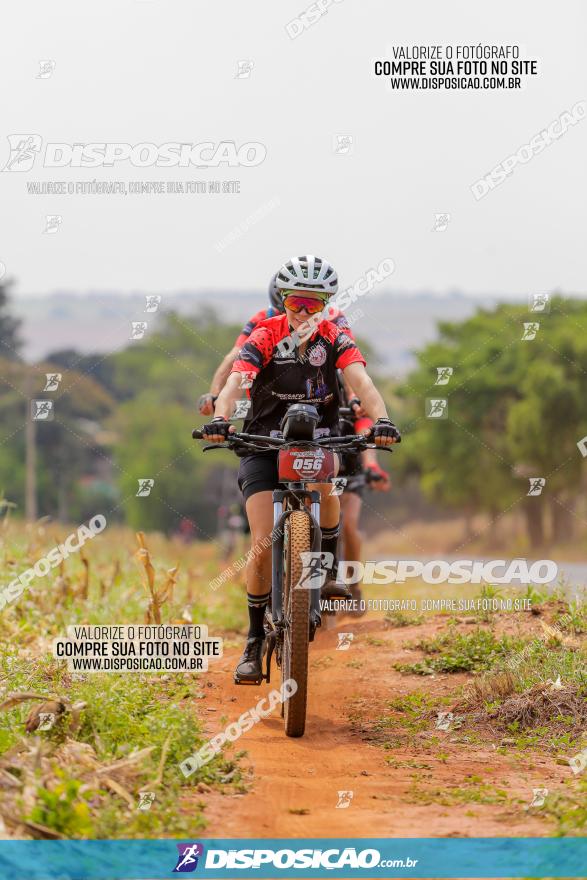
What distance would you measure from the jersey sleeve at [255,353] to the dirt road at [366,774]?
200 cm

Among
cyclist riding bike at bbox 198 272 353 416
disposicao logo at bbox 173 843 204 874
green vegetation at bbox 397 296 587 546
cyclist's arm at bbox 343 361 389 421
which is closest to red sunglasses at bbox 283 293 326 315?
cyclist's arm at bbox 343 361 389 421

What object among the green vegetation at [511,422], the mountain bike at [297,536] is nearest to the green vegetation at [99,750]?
the mountain bike at [297,536]

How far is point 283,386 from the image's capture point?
7230 millimetres

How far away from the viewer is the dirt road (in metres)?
5.02

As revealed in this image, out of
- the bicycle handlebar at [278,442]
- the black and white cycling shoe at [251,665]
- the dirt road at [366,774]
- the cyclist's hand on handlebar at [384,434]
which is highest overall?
the cyclist's hand on handlebar at [384,434]

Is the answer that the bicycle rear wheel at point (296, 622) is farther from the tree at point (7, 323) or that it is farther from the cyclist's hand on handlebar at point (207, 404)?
the tree at point (7, 323)

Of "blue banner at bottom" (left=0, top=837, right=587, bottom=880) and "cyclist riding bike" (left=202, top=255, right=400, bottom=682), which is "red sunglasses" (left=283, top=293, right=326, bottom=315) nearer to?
→ "cyclist riding bike" (left=202, top=255, right=400, bottom=682)

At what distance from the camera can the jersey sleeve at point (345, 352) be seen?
7324 mm

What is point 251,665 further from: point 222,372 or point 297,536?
point 222,372

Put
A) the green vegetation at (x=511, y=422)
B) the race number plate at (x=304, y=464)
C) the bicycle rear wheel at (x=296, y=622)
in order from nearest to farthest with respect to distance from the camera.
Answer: the bicycle rear wheel at (x=296, y=622), the race number plate at (x=304, y=464), the green vegetation at (x=511, y=422)

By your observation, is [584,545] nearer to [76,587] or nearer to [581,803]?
[76,587]

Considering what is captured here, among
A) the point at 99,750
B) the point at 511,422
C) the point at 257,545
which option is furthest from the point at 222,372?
the point at 511,422

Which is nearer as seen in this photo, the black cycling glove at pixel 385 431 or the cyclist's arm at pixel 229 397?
the black cycling glove at pixel 385 431

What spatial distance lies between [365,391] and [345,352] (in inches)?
13.4
